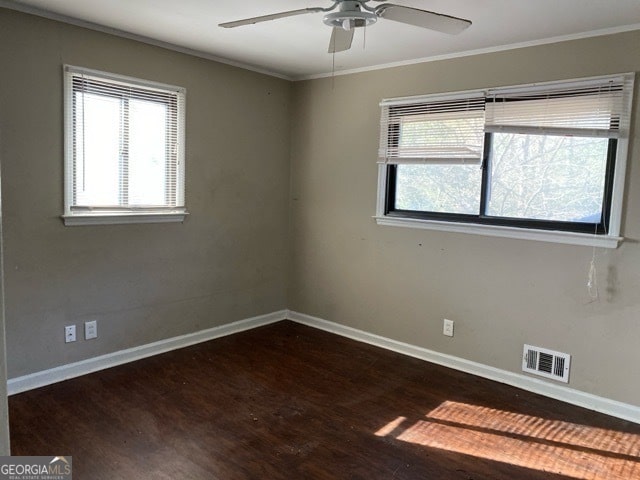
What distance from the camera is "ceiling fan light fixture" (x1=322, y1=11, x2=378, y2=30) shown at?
2129 mm

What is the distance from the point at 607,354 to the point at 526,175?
1.21m

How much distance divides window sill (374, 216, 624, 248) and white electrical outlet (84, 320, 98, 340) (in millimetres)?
2222

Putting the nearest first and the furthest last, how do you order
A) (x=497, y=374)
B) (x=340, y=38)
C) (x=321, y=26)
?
1. (x=340, y=38)
2. (x=321, y=26)
3. (x=497, y=374)

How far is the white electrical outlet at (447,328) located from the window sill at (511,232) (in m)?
0.68

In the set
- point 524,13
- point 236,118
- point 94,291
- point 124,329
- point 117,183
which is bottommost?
point 124,329

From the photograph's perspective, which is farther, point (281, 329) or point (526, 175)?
point (281, 329)

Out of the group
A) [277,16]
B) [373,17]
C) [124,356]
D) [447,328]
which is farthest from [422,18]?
[124,356]

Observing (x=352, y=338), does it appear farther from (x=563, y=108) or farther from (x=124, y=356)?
(x=563, y=108)

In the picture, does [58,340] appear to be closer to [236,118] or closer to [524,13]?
[236,118]

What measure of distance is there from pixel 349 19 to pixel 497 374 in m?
2.51

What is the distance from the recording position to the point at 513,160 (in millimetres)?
3236

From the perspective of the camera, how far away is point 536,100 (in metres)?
3.06

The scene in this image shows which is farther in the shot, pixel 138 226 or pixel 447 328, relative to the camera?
pixel 447 328

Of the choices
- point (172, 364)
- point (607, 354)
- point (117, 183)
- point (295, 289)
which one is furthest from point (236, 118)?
point (607, 354)
